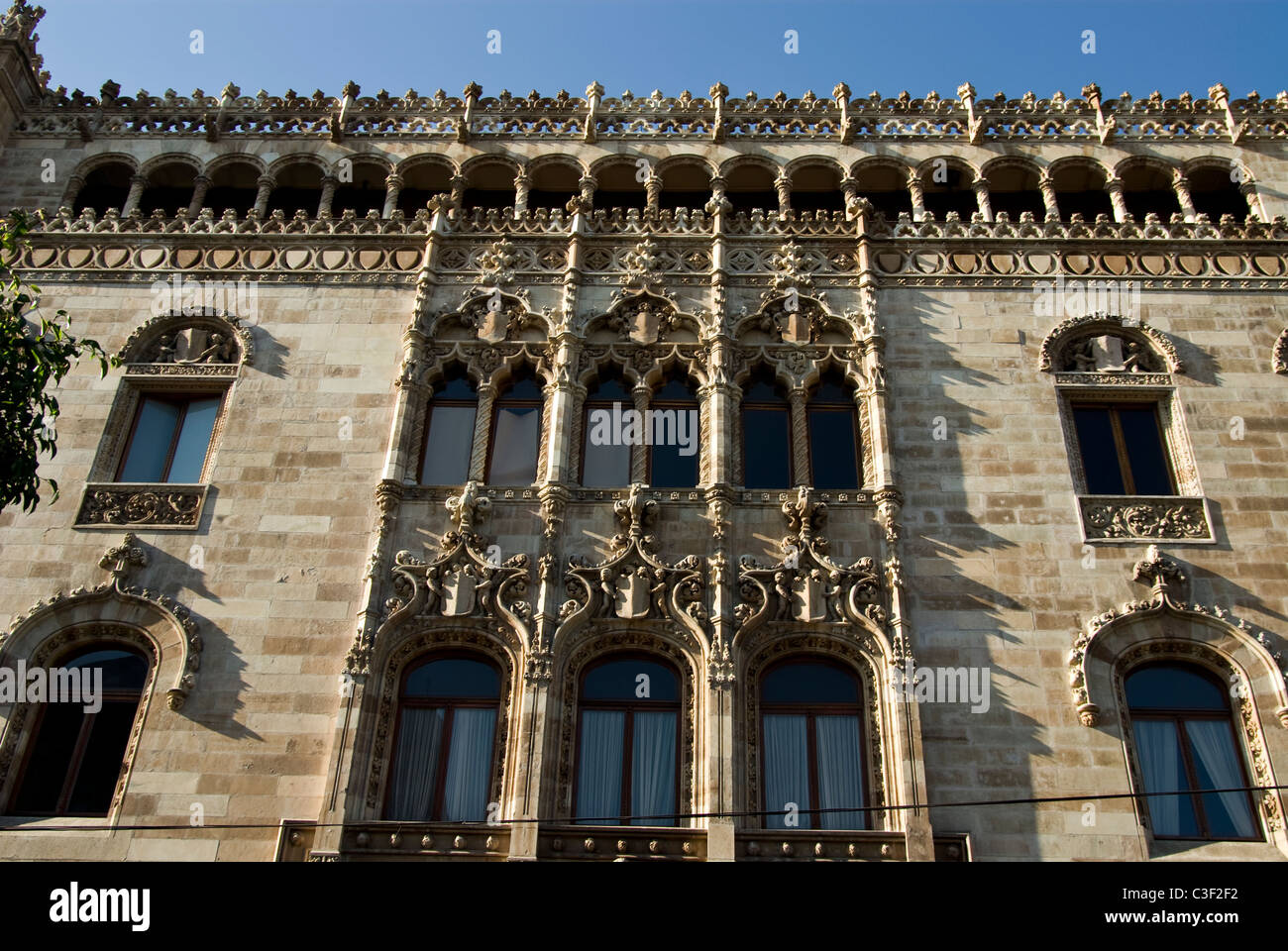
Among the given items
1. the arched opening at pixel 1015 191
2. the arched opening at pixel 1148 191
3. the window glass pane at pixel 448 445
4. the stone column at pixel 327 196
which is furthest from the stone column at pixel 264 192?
the arched opening at pixel 1148 191

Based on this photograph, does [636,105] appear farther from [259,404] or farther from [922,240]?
[259,404]

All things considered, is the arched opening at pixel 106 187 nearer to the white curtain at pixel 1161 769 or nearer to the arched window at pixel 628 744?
the arched window at pixel 628 744

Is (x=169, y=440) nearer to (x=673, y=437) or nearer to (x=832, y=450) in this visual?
(x=673, y=437)

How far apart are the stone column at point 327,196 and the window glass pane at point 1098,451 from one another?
46.1 ft

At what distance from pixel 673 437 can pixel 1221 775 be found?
9433mm

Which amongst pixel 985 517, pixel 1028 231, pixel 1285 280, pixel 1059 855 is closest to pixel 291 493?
pixel 985 517

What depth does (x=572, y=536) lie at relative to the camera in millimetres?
18641

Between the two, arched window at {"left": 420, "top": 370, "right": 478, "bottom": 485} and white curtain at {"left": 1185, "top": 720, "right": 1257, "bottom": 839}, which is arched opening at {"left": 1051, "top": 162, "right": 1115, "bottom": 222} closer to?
→ white curtain at {"left": 1185, "top": 720, "right": 1257, "bottom": 839}

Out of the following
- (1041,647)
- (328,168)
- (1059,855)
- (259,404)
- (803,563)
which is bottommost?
(1059,855)

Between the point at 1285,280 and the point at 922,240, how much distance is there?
6.38 meters

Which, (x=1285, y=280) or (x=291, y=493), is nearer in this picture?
(x=291, y=493)

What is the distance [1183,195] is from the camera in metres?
22.9

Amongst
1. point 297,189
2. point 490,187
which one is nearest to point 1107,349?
point 490,187

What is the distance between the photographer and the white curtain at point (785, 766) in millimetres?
16516
